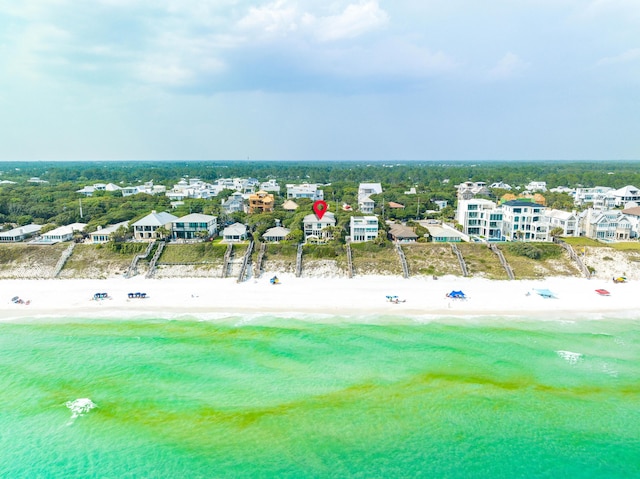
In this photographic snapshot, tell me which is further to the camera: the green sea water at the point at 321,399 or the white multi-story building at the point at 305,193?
the white multi-story building at the point at 305,193

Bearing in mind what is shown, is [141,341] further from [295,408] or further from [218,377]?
[295,408]

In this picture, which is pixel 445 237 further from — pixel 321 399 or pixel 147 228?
pixel 147 228

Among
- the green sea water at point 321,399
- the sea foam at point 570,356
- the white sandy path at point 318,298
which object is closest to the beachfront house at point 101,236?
the white sandy path at point 318,298

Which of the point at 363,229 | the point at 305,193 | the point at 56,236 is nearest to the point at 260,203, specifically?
the point at 305,193

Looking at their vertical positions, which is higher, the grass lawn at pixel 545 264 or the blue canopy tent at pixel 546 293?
the grass lawn at pixel 545 264

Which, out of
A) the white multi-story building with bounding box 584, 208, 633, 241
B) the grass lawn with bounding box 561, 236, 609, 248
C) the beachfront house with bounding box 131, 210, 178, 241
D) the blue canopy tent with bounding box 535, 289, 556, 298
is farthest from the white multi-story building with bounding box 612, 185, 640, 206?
the beachfront house with bounding box 131, 210, 178, 241

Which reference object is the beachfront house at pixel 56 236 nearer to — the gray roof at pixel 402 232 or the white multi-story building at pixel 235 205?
the white multi-story building at pixel 235 205
